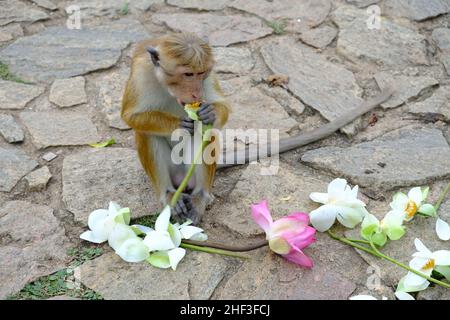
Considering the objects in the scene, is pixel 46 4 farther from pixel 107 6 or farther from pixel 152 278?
pixel 152 278

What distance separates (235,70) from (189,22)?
1.07 meters

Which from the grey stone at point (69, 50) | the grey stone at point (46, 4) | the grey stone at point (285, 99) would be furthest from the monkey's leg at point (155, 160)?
the grey stone at point (46, 4)

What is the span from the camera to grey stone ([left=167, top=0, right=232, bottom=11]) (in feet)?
24.4

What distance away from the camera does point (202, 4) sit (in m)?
7.52

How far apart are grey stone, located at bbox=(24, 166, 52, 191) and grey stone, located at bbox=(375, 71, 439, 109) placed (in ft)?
9.75

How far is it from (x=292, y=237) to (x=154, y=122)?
124 centimetres

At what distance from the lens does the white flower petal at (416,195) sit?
176 inches

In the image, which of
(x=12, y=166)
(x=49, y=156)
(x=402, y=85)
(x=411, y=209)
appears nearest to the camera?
(x=411, y=209)

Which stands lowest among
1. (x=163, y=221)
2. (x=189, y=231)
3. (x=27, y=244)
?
(x=27, y=244)

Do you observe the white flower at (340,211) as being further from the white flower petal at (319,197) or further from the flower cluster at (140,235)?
the flower cluster at (140,235)

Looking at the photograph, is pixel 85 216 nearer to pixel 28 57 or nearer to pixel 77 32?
pixel 28 57

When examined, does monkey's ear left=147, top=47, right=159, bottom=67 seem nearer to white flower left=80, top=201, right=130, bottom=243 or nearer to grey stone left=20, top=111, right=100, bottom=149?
white flower left=80, top=201, right=130, bottom=243

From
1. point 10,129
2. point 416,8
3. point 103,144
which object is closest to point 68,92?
point 10,129

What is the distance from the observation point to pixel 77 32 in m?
7.04
